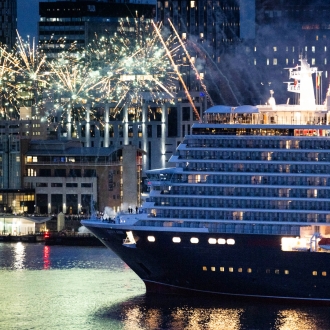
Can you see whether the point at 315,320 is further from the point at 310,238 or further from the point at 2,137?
the point at 2,137

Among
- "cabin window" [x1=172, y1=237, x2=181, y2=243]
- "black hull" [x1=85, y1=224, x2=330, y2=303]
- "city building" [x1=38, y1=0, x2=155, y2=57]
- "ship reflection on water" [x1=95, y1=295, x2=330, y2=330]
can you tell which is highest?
"city building" [x1=38, y1=0, x2=155, y2=57]

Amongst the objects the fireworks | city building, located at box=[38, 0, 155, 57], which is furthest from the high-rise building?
the fireworks

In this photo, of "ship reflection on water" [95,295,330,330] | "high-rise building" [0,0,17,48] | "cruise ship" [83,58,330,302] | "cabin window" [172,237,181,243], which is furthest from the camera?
"high-rise building" [0,0,17,48]

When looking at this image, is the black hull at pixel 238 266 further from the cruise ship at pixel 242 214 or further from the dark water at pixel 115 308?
the dark water at pixel 115 308

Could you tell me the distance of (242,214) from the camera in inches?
2216

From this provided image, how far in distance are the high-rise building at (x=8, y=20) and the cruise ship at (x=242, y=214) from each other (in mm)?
68046

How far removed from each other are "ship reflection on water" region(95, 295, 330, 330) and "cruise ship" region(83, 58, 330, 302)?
94 centimetres

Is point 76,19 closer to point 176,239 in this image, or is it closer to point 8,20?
point 8,20

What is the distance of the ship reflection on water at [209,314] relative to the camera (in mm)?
52250

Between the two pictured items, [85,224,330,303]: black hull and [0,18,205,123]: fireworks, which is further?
[0,18,205,123]: fireworks

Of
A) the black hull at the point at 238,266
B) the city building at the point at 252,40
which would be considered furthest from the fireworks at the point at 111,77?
the black hull at the point at 238,266

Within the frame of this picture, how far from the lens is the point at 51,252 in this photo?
76.1 m

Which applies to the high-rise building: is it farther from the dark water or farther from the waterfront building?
the dark water

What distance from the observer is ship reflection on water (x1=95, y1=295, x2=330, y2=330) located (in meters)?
52.2
